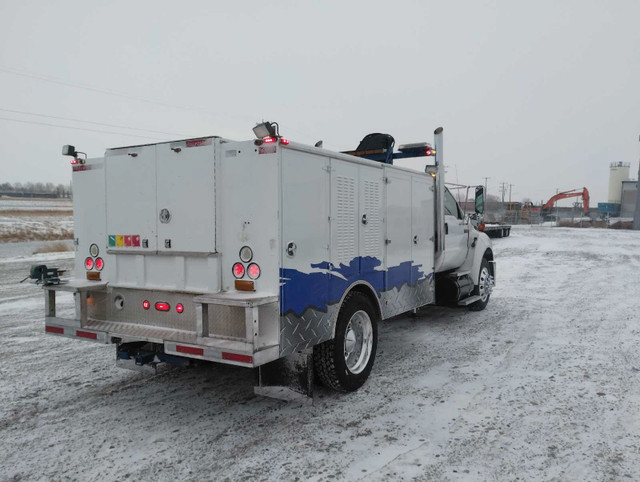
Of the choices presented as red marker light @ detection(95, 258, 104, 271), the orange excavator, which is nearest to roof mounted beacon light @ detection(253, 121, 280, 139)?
red marker light @ detection(95, 258, 104, 271)

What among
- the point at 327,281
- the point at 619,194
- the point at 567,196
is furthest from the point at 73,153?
the point at 619,194

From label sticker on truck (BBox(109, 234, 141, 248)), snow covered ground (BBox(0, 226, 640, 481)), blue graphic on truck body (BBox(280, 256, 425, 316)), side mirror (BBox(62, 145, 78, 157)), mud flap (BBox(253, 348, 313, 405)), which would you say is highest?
side mirror (BBox(62, 145, 78, 157))

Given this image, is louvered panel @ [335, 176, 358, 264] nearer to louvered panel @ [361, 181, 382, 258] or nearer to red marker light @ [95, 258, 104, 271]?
louvered panel @ [361, 181, 382, 258]

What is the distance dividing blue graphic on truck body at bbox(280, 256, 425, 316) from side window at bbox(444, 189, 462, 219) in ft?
7.21

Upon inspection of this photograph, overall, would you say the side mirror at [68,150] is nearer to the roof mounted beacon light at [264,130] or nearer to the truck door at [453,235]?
the roof mounted beacon light at [264,130]

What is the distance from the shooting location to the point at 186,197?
4.57 metres

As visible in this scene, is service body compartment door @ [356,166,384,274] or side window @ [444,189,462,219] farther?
side window @ [444,189,462,219]

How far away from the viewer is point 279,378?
180 inches

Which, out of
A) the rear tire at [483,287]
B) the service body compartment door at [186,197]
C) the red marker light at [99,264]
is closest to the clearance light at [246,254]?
the service body compartment door at [186,197]

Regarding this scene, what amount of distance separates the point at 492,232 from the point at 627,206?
6996 centimetres

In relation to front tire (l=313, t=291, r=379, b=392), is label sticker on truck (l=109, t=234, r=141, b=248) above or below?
above

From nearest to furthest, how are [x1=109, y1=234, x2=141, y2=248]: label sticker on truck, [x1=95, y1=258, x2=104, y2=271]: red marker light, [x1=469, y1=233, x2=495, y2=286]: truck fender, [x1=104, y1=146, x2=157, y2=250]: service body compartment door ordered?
[x1=104, y1=146, x2=157, y2=250]: service body compartment door
[x1=109, y1=234, x2=141, y2=248]: label sticker on truck
[x1=95, y1=258, x2=104, y2=271]: red marker light
[x1=469, y1=233, x2=495, y2=286]: truck fender

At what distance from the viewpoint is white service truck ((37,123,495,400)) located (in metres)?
4.21

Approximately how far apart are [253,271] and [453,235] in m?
4.82
